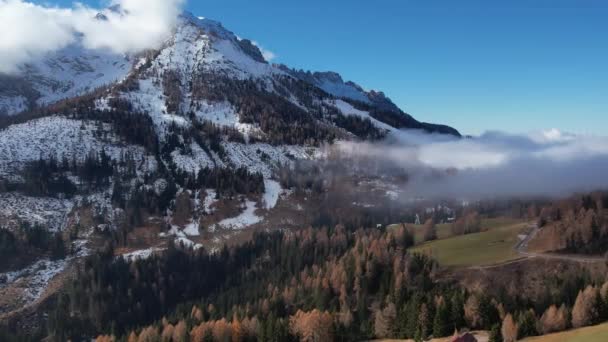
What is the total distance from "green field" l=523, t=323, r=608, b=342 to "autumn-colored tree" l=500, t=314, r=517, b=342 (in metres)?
2.67

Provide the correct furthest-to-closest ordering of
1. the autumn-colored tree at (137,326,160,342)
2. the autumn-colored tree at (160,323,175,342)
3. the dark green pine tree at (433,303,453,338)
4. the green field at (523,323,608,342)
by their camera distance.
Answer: the autumn-colored tree at (137,326,160,342) → the autumn-colored tree at (160,323,175,342) → the dark green pine tree at (433,303,453,338) → the green field at (523,323,608,342)

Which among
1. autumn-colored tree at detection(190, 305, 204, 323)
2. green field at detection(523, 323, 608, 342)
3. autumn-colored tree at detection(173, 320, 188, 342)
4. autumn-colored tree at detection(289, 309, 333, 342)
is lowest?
autumn-colored tree at detection(190, 305, 204, 323)

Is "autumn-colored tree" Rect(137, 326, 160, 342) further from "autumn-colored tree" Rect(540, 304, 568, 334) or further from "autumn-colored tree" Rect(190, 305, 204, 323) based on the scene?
"autumn-colored tree" Rect(540, 304, 568, 334)

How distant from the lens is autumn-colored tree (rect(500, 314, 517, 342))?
99.2 metres

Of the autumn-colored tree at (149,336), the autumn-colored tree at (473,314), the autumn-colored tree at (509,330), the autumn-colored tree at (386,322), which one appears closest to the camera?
the autumn-colored tree at (509,330)

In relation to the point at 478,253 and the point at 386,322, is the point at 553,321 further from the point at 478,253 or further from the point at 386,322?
the point at 478,253

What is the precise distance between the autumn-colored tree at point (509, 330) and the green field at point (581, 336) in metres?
2.67

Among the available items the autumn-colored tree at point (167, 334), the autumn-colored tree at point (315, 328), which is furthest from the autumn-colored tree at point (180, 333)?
the autumn-colored tree at point (315, 328)

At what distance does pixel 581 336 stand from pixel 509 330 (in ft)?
41.6

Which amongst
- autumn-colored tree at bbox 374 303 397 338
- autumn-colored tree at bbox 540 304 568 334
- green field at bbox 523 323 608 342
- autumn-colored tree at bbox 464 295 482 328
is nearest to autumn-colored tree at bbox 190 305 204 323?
autumn-colored tree at bbox 374 303 397 338

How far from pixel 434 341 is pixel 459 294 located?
21.2m

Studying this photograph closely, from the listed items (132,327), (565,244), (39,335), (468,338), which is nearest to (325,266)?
(132,327)

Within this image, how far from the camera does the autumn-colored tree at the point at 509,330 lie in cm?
9922

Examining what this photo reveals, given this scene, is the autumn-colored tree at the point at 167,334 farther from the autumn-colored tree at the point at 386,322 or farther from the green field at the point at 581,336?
the green field at the point at 581,336
